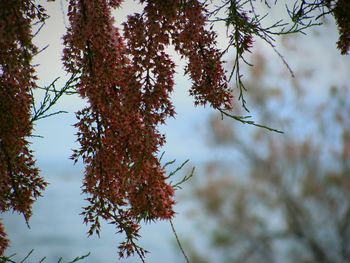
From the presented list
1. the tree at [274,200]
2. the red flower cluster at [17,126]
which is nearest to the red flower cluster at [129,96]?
the red flower cluster at [17,126]

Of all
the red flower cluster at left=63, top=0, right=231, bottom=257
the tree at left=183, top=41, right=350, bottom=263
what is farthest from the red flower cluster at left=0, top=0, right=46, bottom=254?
the tree at left=183, top=41, right=350, bottom=263

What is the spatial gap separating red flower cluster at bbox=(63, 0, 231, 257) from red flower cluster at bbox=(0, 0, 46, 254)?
0.10 m

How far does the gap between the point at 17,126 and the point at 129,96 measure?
26 centimetres

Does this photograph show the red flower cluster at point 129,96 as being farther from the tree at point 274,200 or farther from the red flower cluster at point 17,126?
the tree at point 274,200

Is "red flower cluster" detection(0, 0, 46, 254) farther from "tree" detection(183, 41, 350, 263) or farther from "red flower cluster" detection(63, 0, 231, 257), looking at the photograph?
"tree" detection(183, 41, 350, 263)

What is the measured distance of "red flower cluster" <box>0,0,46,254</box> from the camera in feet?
3.26

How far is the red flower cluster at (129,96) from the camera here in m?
1.04

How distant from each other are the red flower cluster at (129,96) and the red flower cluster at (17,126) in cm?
10

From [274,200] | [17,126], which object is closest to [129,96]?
[17,126]

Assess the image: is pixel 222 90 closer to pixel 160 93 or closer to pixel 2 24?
pixel 160 93

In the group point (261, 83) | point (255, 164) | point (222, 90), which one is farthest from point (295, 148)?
point (222, 90)

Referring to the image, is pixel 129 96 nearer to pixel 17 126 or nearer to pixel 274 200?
pixel 17 126

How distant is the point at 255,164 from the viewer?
9.78m

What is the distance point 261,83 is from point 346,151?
2.10 metres
